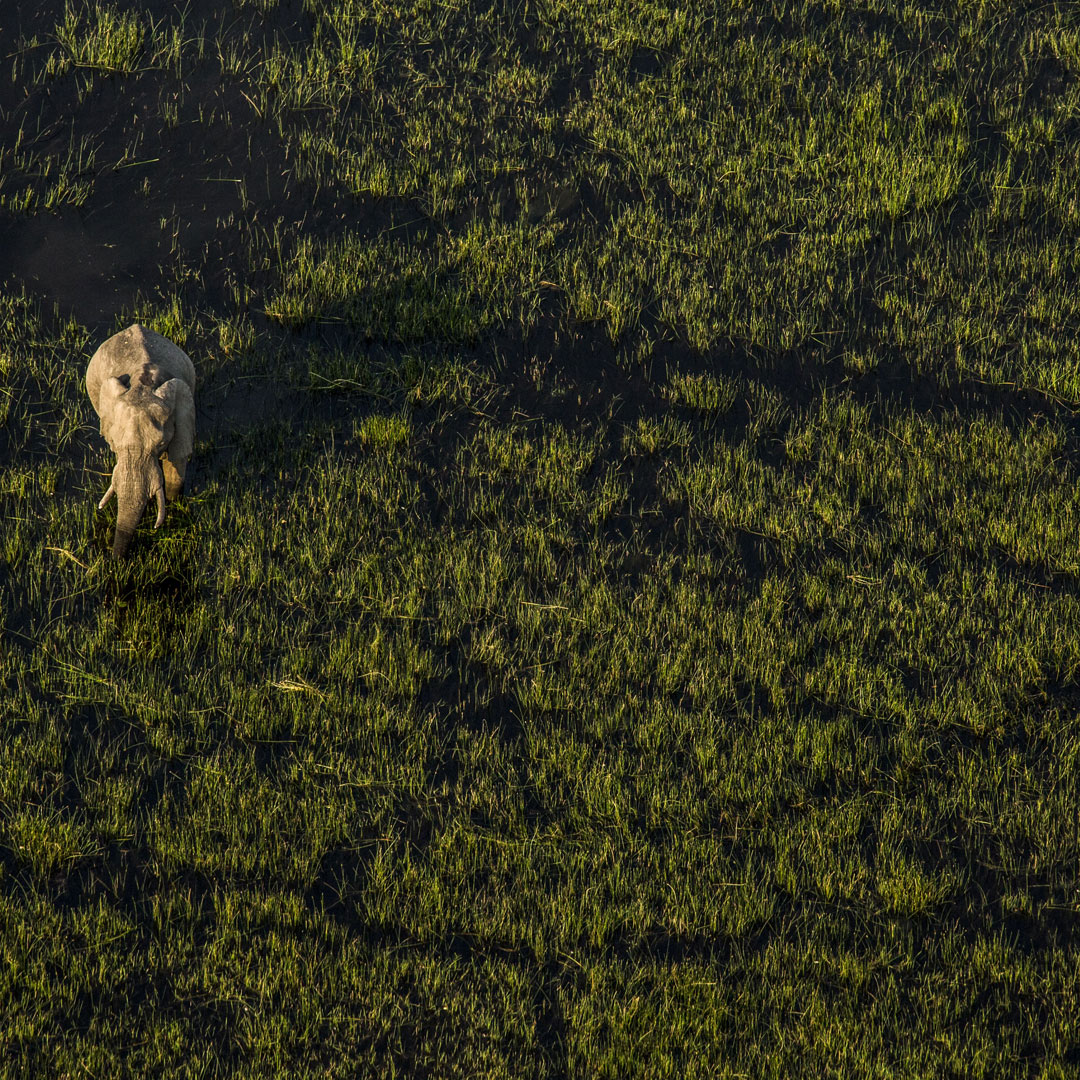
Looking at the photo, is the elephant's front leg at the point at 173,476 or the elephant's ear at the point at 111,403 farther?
the elephant's front leg at the point at 173,476

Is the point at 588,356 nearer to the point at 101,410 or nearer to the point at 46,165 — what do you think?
the point at 101,410

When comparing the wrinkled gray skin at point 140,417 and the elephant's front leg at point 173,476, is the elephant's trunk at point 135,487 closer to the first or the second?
the wrinkled gray skin at point 140,417

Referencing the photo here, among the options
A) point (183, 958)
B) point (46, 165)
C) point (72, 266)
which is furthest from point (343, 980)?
point (46, 165)

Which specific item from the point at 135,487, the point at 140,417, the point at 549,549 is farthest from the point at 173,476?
the point at 549,549

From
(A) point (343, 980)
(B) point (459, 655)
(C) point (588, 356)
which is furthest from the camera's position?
(C) point (588, 356)

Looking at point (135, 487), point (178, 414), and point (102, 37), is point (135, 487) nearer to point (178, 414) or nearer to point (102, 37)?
point (178, 414)

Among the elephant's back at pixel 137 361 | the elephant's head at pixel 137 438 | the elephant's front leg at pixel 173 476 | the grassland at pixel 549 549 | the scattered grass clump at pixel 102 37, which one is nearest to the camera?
the grassland at pixel 549 549

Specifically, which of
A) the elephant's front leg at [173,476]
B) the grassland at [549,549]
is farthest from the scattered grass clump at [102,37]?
the elephant's front leg at [173,476]

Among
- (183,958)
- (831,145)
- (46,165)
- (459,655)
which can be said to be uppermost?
(831,145)
